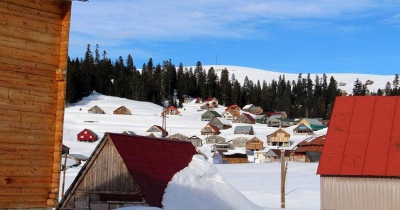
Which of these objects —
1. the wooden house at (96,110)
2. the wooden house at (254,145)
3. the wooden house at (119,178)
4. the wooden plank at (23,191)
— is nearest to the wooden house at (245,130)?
the wooden house at (254,145)

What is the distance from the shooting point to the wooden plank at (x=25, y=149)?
13.3 m

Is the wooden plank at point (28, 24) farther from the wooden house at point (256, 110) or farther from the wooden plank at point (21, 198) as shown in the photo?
the wooden house at point (256, 110)

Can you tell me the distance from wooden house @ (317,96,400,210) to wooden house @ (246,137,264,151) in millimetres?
77033

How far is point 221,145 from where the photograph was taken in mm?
98188

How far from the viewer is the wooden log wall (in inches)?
525

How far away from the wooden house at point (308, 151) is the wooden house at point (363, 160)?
170 feet

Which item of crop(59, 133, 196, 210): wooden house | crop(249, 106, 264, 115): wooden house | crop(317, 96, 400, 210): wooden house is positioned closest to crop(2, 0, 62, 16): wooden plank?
crop(59, 133, 196, 210): wooden house

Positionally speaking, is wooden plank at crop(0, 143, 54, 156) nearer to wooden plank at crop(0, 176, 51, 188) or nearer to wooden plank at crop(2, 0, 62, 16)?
wooden plank at crop(0, 176, 51, 188)

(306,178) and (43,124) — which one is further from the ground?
(43,124)

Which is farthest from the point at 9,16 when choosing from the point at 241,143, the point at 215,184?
the point at 241,143

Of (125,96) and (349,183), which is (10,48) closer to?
(349,183)

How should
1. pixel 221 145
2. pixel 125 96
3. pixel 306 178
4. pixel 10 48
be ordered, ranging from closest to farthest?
1. pixel 10 48
2. pixel 306 178
3. pixel 221 145
4. pixel 125 96

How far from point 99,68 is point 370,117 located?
519ft

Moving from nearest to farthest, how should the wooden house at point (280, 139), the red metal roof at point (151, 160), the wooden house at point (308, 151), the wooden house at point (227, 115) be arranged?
the red metal roof at point (151, 160) → the wooden house at point (308, 151) → the wooden house at point (280, 139) → the wooden house at point (227, 115)
